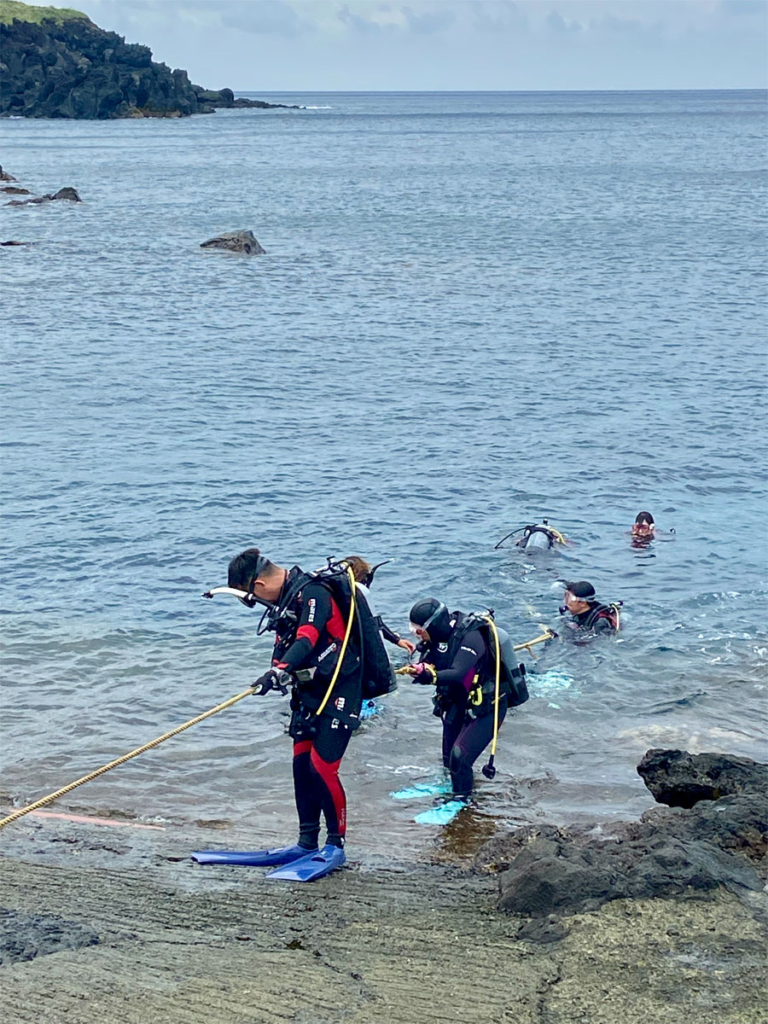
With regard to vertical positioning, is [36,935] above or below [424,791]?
above

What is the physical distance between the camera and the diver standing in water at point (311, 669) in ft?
24.7

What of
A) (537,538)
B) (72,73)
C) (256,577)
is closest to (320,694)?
(256,577)

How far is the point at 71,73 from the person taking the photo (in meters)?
143

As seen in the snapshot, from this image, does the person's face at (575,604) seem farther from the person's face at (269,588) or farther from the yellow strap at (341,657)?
the person's face at (269,588)

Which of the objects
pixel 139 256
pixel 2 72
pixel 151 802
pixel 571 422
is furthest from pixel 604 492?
pixel 2 72

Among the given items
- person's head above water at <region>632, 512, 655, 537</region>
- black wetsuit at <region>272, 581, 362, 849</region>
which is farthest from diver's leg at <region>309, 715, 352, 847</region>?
person's head above water at <region>632, 512, 655, 537</region>

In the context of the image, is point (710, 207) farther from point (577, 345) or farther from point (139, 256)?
point (577, 345)

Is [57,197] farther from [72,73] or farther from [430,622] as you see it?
[72,73]

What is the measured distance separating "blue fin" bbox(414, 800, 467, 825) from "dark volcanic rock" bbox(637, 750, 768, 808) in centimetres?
147

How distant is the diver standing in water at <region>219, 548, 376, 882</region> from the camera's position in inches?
297

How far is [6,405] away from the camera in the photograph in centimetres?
2427

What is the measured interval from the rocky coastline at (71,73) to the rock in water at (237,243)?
338 feet

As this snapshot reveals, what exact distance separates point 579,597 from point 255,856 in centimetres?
643

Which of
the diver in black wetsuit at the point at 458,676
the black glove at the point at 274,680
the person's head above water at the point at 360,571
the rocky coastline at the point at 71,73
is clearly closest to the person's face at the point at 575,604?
the diver in black wetsuit at the point at 458,676
